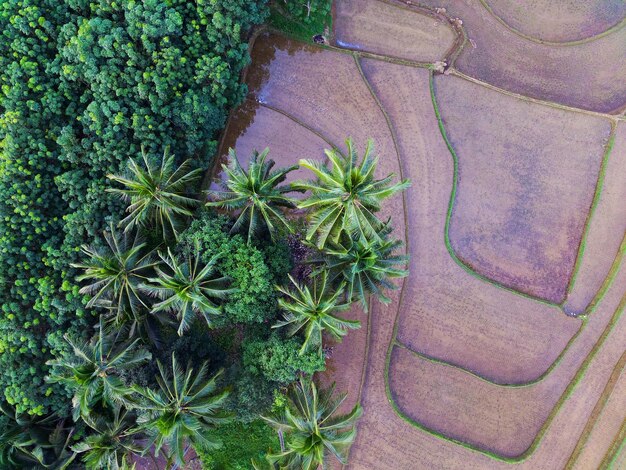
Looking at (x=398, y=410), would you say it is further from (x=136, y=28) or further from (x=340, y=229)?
(x=136, y=28)

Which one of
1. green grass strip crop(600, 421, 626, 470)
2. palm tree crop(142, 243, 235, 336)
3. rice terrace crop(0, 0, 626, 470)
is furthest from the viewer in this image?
green grass strip crop(600, 421, 626, 470)

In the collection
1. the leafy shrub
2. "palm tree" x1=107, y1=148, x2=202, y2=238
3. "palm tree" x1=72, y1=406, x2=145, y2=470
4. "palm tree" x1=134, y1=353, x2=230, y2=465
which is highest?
"palm tree" x1=107, y1=148, x2=202, y2=238

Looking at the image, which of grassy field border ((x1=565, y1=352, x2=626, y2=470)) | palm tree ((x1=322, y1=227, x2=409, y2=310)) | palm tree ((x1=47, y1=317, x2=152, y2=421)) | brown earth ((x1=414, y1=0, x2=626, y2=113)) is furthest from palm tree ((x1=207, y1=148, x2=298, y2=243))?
grassy field border ((x1=565, y1=352, x2=626, y2=470))

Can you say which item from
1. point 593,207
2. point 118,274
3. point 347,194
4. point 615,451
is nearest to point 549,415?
point 615,451

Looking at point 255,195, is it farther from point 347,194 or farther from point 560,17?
point 560,17

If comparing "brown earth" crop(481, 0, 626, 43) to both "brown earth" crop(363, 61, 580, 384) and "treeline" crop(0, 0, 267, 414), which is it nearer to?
"brown earth" crop(363, 61, 580, 384)

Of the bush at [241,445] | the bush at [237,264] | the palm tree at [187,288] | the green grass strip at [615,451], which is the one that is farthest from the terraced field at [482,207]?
the palm tree at [187,288]

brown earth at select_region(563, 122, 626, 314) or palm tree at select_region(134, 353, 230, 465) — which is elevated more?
brown earth at select_region(563, 122, 626, 314)
